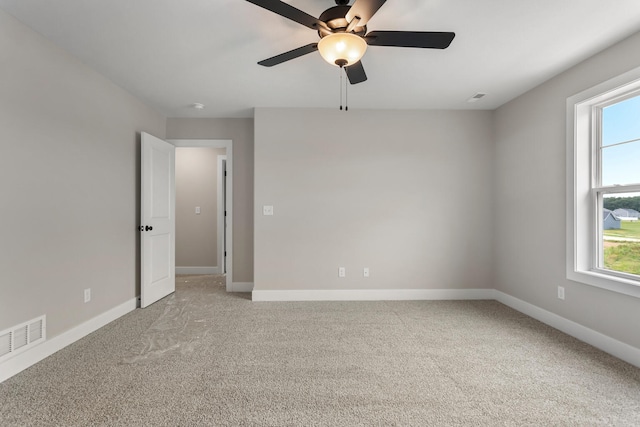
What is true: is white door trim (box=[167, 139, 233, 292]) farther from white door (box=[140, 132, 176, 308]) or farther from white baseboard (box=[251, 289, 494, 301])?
white baseboard (box=[251, 289, 494, 301])

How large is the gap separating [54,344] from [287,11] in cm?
299

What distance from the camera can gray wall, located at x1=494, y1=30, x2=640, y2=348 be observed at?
2.50m

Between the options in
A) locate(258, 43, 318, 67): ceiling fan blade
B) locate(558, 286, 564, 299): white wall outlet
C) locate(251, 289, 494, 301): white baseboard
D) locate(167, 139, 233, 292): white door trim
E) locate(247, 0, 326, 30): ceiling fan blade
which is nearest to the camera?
locate(247, 0, 326, 30): ceiling fan blade

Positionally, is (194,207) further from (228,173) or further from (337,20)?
(337,20)

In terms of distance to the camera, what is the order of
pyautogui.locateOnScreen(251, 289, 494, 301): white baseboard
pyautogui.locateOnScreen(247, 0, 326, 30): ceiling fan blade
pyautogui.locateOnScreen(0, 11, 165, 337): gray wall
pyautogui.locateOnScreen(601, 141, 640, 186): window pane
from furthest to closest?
1. pyautogui.locateOnScreen(251, 289, 494, 301): white baseboard
2. pyautogui.locateOnScreen(601, 141, 640, 186): window pane
3. pyautogui.locateOnScreen(0, 11, 165, 337): gray wall
4. pyautogui.locateOnScreen(247, 0, 326, 30): ceiling fan blade

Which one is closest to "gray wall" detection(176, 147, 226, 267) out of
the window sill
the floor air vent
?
the floor air vent

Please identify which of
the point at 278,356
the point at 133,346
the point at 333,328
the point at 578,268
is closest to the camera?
the point at 278,356

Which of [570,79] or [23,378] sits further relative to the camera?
[570,79]

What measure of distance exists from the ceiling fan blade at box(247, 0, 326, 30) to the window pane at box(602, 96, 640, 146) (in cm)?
258

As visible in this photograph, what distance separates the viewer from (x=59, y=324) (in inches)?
101

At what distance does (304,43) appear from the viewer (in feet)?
8.13

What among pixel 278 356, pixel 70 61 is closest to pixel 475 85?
pixel 278 356

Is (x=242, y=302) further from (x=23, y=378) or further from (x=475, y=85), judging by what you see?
(x=475, y=85)

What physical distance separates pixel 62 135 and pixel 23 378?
1.82 m
